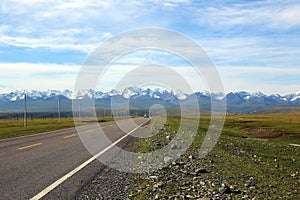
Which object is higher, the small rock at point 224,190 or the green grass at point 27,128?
the small rock at point 224,190

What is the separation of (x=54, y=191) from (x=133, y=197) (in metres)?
2.14

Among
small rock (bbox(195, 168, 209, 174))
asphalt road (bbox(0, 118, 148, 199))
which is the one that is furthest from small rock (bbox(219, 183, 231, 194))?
asphalt road (bbox(0, 118, 148, 199))

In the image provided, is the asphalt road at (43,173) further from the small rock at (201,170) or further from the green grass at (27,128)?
the green grass at (27,128)

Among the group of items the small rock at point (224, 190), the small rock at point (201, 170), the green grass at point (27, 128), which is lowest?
the green grass at point (27, 128)

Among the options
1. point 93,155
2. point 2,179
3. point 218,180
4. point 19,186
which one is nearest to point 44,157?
point 93,155

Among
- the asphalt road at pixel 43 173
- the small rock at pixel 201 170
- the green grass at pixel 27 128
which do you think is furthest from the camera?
the green grass at pixel 27 128

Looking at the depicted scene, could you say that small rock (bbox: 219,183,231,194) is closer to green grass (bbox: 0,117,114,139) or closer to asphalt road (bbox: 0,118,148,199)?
asphalt road (bbox: 0,118,148,199)

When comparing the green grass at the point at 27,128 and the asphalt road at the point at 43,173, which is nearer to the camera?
the asphalt road at the point at 43,173

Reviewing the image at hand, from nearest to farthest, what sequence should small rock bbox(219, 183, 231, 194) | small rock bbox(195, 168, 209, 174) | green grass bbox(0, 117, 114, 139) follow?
1. small rock bbox(219, 183, 231, 194)
2. small rock bbox(195, 168, 209, 174)
3. green grass bbox(0, 117, 114, 139)

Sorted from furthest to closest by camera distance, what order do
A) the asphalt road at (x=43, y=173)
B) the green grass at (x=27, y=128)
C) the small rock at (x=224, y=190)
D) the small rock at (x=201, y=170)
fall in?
the green grass at (x=27, y=128), the small rock at (x=201, y=170), the asphalt road at (x=43, y=173), the small rock at (x=224, y=190)

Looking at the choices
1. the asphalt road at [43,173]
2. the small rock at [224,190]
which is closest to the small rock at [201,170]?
the small rock at [224,190]

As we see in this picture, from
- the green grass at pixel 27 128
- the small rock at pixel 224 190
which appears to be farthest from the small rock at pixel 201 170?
the green grass at pixel 27 128

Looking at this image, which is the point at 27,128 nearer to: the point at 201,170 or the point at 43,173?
the point at 43,173

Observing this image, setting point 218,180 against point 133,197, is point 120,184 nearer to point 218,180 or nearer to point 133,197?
point 133,197
